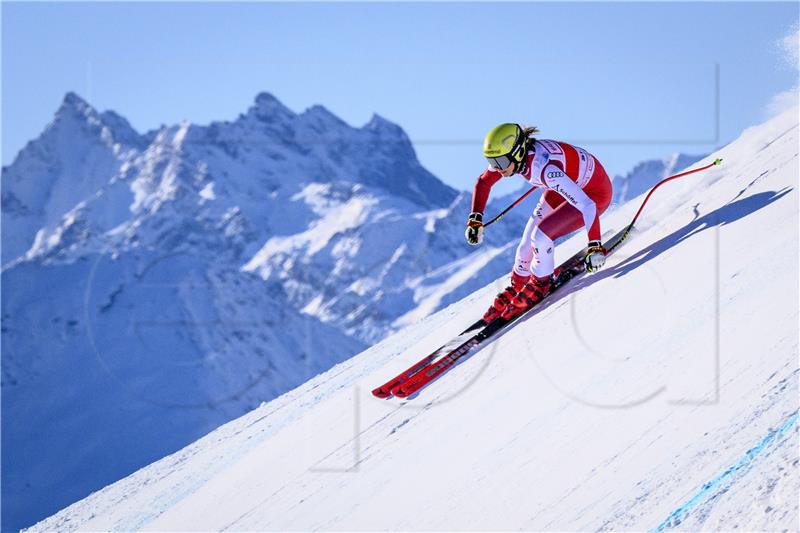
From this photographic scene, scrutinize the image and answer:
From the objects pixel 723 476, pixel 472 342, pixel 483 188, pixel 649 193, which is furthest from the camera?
pixel 649 193

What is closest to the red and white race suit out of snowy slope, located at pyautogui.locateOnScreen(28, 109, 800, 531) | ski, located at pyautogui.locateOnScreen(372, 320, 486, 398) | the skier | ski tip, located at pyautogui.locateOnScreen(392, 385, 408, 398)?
the skier

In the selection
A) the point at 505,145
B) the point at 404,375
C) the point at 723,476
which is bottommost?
the point at 723,476

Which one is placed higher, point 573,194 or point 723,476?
point 573,194

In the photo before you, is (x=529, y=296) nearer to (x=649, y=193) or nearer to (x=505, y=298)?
(x=505, y=298)

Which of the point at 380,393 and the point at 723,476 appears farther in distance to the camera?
the point at 380,393

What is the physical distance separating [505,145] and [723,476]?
4497mm

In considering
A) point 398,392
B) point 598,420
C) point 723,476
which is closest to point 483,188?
point 398,392

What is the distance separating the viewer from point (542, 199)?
9.97 m

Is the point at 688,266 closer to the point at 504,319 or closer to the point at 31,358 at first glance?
the point at 504,319

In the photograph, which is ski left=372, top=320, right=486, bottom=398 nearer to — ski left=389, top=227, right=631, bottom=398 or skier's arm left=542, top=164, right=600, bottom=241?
ski left=389, top=227, right=631, bottom=398

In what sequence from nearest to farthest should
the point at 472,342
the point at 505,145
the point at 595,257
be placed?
the point at 595,257 < the point at 505,145 < the point at 472,342

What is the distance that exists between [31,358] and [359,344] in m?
44.5

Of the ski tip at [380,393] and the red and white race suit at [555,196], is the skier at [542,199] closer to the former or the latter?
the red and white race suit at [555,196]

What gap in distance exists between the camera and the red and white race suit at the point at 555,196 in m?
9.22
